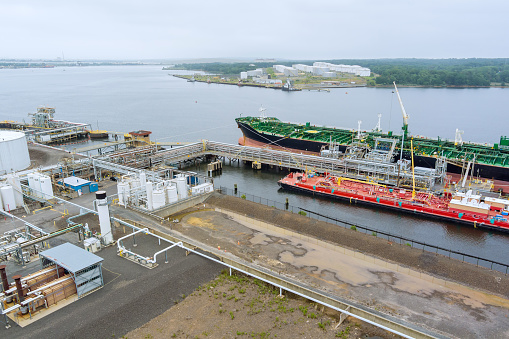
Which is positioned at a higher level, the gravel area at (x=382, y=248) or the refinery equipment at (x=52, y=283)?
the refinery equipment at (x=52, y=283)

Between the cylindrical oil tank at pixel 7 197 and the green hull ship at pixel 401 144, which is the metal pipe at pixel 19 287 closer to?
the cylindrical oil tank at pixel 7 197

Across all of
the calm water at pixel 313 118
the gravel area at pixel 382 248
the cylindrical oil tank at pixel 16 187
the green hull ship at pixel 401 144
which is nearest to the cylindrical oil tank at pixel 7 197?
the cylindrical oil tank at pixel 16 187

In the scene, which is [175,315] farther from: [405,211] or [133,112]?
[133,112]

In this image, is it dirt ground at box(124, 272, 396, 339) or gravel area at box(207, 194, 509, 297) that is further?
gravel area at box(207, 194, 509, 297)

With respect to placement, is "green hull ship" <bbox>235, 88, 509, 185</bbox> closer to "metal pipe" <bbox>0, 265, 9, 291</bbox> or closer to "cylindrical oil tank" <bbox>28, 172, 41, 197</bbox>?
"cylindrical oil tank" <bbox>28, 172, 41, 197</bbox>

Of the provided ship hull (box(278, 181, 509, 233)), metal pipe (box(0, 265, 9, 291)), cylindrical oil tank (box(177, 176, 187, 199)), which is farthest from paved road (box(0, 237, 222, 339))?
ship hull (box(278, 181, 509, 233))

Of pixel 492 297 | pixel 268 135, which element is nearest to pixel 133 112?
pixel 268 135

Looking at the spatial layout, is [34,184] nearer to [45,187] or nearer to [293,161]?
[45,187]
